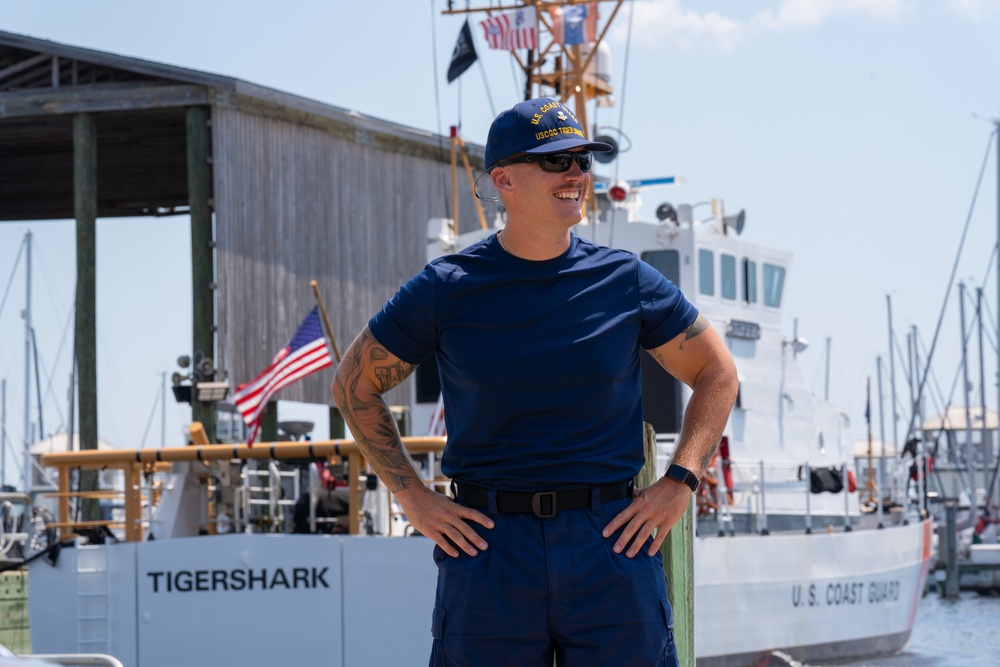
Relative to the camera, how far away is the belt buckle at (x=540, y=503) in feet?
10.7

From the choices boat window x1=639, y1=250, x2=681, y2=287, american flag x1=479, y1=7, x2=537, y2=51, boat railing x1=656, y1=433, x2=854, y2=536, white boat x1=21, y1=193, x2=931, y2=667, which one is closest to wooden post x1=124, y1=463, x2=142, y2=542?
white boat x1=21, y1=193, x2=931, y2=667

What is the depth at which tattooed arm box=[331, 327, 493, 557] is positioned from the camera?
339cm

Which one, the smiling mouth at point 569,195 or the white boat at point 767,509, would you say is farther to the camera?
the white boat at point 767,509

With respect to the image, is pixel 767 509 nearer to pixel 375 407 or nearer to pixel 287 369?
pixel 287 369

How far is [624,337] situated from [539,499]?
1.42 feet

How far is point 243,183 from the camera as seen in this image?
21750mm

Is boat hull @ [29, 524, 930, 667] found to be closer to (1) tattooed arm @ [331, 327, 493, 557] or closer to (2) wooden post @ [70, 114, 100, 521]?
(1) tattooed arm @ [331, 327, 493, 557]

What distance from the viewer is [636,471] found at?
11.2 feet

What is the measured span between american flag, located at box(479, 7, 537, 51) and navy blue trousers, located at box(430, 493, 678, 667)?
1388 centimetres

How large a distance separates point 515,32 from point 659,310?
44.9ft

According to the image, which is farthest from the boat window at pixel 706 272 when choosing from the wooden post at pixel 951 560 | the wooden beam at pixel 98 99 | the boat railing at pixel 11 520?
the wooden post at pixel 951 560

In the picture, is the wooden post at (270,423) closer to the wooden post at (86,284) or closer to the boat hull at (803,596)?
the wooden post at (86,284)

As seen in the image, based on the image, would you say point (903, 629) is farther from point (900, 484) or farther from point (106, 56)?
point (106, 56)

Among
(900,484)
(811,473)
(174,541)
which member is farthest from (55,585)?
(900,484)
